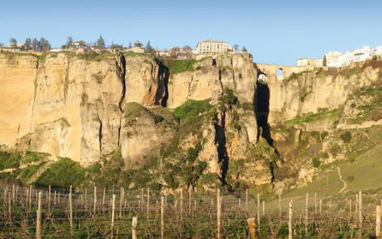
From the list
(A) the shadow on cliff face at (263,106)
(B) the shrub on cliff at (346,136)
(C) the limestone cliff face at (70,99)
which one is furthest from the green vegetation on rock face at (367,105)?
(C) the limestone cliff face at (70,99)

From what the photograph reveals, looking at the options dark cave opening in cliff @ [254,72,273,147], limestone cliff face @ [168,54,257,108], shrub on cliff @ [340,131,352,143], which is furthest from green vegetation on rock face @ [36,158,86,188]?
shrub on cliff @ [340,131,352,143]

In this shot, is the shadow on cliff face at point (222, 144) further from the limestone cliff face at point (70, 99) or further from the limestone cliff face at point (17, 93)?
the limestone cliff face at point (17, 93)

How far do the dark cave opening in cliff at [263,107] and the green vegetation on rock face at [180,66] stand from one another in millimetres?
7448

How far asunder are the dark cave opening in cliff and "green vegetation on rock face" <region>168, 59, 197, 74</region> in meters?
7.45

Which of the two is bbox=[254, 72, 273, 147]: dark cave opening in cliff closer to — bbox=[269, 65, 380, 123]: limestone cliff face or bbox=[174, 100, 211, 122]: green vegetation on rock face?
bbox=[269, 65, 380, 123]: limestone cliff face

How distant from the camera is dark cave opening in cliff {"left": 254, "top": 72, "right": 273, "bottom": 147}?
7281 centimetres

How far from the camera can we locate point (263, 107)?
254ft

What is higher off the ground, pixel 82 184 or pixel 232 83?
pixel 232 83

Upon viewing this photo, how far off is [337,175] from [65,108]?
3016 cm

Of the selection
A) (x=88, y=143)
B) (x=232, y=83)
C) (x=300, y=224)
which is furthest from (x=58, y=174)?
(x=300, y=224)

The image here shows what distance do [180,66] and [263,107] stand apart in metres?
9.97

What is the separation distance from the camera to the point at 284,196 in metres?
56.2

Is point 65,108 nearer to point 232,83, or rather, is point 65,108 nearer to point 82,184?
point 82,184

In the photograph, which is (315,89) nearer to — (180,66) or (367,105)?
(367,105)
